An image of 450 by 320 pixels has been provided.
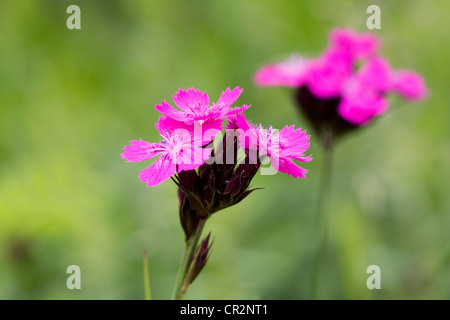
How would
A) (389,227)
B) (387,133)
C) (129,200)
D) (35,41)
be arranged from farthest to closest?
(35,41) < (387,133) < (389,227) < (129,200)

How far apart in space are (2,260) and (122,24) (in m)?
2.29

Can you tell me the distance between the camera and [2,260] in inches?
79.1

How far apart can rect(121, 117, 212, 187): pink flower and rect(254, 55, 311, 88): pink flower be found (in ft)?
3.11

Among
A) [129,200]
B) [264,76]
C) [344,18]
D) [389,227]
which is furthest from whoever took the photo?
[344,18]

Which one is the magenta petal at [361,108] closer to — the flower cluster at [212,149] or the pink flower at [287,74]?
the pink flower at [287,74]

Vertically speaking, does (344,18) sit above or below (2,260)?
above

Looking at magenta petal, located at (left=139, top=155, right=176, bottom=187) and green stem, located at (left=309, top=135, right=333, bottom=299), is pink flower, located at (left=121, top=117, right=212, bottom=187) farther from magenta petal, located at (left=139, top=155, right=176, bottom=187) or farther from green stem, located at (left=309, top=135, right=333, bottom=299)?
green stem, located at (left=309, top=135, right=333, bottom=299)

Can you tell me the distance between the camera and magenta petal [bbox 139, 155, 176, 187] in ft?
3.05

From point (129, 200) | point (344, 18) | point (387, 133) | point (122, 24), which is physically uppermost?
point (122, 24)

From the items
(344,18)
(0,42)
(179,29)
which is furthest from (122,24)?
(344,18)

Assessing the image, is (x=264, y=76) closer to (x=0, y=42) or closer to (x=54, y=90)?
(x=54, y=90)

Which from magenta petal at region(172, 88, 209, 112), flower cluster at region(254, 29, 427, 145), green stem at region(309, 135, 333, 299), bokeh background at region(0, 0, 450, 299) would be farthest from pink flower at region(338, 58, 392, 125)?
magenta petal at region(172, 88, 209, 112)

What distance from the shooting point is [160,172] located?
37.6 inches

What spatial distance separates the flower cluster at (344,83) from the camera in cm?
177
